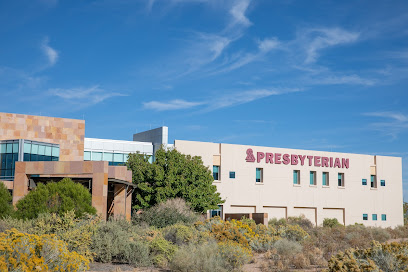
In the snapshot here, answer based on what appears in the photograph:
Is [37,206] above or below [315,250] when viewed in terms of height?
above

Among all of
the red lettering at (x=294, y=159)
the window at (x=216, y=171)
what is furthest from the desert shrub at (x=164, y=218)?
the red lettering at (x=294, y=159)

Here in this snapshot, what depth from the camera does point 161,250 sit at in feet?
55.5

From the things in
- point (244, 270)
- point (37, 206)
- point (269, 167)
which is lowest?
point (244, 270)

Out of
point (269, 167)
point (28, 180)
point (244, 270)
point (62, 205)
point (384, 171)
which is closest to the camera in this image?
point (244, 270)

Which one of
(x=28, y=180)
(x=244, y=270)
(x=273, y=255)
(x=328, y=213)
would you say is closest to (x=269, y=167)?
(x=328, y=213)

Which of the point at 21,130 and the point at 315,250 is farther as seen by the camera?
the point at 21,130

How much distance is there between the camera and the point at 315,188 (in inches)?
2191

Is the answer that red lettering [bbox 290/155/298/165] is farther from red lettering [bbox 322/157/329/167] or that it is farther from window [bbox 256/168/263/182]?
window [bbox 256/168/263/182]

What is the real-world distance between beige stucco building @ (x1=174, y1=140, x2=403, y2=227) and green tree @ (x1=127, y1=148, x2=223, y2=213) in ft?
22.7

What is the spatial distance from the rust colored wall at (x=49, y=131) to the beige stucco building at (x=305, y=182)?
947 centimetres

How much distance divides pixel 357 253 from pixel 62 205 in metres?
14.4

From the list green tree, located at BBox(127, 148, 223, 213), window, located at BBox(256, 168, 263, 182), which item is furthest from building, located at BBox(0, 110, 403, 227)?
green tree, located at BBox(127, 148, 223, 213)

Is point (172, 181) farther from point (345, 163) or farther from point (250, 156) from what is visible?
point (345, 163)

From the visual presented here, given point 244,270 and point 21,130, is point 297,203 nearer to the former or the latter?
point 21,130
